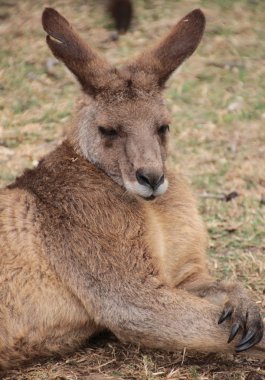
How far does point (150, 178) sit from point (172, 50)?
119 cm

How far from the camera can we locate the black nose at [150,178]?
4.74 m

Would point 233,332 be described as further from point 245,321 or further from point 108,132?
point 108,132

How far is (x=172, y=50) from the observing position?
5.48m

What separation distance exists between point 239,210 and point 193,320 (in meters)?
2.87

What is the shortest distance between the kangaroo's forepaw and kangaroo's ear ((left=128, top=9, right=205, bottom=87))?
1644 millimetres

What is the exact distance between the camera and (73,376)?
4.71 metres

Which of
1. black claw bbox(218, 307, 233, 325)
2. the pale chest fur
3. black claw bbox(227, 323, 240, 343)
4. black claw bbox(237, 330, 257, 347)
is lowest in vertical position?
black claw bbox(237, 330, 257, 347)

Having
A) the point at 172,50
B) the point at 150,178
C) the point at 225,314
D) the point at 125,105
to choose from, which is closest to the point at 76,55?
the point at 125,105

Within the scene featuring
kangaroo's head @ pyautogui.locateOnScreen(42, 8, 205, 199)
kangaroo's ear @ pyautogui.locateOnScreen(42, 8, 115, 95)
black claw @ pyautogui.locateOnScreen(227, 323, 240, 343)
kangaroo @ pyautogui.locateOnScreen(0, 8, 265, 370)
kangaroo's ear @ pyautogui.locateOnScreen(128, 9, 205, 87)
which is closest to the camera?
→ black claw @ pyautogui.locateOnScreen(227, 323, 240, 343)

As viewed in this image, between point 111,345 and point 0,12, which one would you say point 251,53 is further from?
point 111,345

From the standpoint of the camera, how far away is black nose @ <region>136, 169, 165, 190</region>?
4.74 m

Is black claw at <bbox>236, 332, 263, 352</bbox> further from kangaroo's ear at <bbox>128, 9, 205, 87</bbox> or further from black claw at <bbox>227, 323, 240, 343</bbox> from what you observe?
kangaroo's ear at <bbox>128, 9, 205, 87</bbox>

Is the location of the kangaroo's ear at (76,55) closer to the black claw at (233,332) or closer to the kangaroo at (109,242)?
the kangaroo at (109,242)

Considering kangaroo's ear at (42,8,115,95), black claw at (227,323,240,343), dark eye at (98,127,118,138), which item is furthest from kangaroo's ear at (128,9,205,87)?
black claw at (227,323,240,343)
